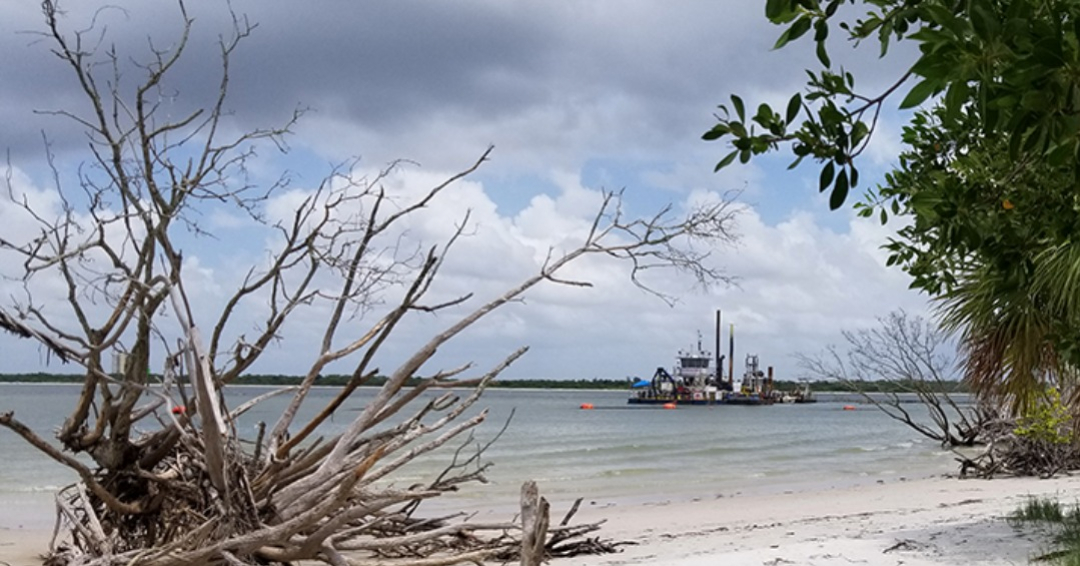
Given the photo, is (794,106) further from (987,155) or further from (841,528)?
(841,528)

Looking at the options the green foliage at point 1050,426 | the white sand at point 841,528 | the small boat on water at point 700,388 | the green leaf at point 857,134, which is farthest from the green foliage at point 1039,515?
the small boat on water at point 700,388

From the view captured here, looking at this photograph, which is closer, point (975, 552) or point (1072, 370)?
point (975, 552)

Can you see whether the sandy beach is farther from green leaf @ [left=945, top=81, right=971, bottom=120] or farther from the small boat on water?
the small boat on water

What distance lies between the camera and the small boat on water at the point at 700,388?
305 feet

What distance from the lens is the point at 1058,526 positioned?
874 centimetres

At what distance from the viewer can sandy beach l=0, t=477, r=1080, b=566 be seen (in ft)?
26.0

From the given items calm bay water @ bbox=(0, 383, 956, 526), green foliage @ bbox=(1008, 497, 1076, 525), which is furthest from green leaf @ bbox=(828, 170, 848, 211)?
calm bay water @ bbox=(0, 383, 956, 526)

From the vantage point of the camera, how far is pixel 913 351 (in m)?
20.5

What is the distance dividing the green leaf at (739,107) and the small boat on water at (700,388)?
8962cm

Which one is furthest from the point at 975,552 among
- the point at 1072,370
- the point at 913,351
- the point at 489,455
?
the point at 489,455

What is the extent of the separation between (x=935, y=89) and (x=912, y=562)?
6.05m

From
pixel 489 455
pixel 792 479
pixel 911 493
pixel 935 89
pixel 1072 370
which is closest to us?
pixel 935 89

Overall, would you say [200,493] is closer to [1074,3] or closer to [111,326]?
[111,326]

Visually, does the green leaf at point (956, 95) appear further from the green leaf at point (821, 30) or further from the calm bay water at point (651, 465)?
the calm bay water at point (651, 465)
